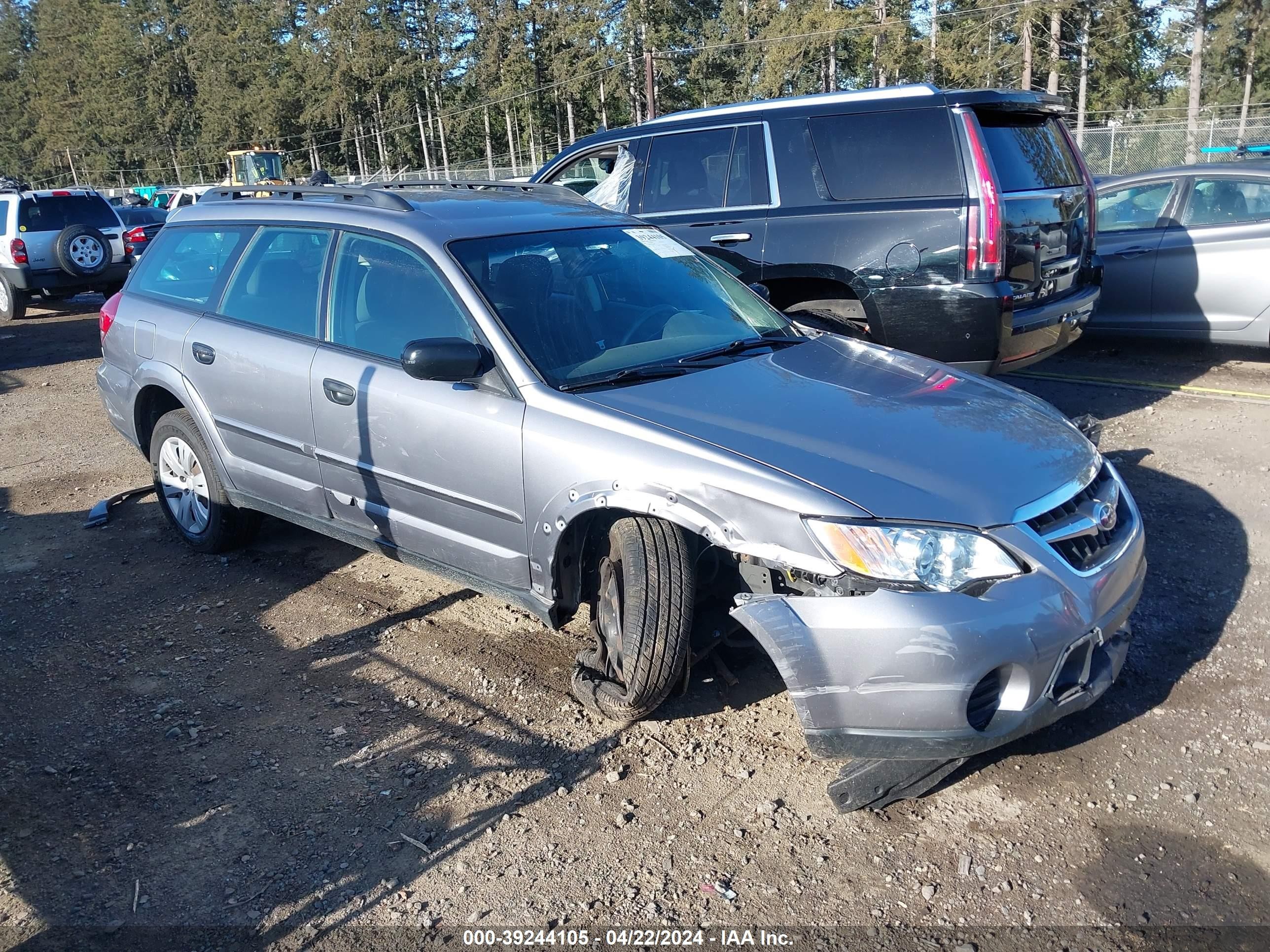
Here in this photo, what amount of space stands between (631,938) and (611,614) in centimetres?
115

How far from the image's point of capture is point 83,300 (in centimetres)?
1764

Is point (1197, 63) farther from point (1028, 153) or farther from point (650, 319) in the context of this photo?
Answer: point (650, 319)

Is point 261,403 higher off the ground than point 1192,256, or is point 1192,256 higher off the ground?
point 261,403

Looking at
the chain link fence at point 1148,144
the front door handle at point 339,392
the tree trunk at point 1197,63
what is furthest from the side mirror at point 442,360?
the tree trunk at point 1197,63

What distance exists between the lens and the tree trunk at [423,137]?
2498 inches

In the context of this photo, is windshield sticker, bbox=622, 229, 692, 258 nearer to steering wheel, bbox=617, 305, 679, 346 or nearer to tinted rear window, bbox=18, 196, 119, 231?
steering wheel, bbox=617, 305, 679, 346

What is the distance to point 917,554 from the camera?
2.90 m

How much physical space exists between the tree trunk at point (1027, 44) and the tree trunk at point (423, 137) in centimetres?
3718

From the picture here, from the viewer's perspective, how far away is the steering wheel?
4043mm

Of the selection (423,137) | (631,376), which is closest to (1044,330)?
(631,376)

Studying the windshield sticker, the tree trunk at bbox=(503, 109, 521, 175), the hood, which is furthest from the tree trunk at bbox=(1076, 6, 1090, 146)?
the hood

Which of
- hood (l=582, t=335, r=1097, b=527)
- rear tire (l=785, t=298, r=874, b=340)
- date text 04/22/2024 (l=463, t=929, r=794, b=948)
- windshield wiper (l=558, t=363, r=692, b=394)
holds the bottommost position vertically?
date text 04/22/2024 (l=463, t=929, r=794, b=948)

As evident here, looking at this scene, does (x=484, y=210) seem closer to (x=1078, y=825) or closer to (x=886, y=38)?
(x=1078, y=825)

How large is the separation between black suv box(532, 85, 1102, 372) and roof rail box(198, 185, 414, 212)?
105 inches
